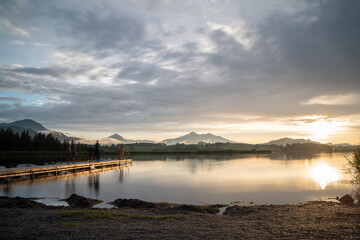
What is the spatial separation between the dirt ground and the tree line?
3718 inches

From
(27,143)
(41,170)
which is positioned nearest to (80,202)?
(41,170)

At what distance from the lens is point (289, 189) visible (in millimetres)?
18828

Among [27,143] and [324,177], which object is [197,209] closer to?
[324,177]

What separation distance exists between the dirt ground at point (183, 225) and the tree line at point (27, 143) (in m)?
94.4

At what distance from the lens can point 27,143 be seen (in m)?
94.4

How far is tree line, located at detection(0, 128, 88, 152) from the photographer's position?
91.1 metres

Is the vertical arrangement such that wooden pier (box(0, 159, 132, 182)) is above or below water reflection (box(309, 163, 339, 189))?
above

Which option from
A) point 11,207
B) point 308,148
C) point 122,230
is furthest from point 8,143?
point 308,148

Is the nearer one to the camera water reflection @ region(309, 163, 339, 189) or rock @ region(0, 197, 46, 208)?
rock @ region(0, 197, 46, 208)

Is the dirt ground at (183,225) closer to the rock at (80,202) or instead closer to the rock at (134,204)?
the rock at (134,204)

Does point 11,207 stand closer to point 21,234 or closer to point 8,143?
point 21,234

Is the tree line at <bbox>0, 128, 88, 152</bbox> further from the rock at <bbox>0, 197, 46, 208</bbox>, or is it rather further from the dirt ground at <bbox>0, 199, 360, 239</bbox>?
the dirt ground at <bbox>0, 199, 360, 239</bbox>

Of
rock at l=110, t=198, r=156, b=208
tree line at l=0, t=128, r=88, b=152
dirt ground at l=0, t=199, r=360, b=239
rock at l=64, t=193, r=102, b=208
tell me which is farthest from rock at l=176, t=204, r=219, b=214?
tree line at l=0, t=128, r=88, b=152

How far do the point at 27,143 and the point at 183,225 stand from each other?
10073cm
